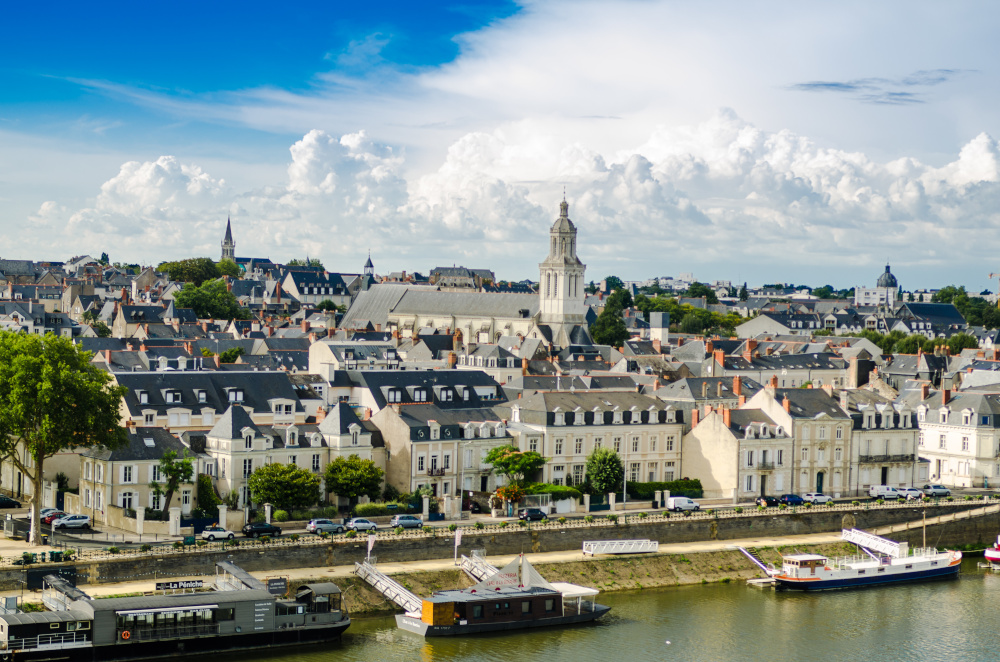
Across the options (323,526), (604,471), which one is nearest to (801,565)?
(604,471)

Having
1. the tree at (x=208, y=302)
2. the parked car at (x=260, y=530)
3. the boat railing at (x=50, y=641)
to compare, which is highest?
the tree at (x=208, y=302)

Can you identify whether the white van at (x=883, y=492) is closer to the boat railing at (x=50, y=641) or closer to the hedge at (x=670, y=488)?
the hedge at (x=670, y=488)

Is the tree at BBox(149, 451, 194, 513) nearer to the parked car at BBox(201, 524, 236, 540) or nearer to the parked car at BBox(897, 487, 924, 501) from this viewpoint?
the parked car at BBox(201, 524, 236, 540)

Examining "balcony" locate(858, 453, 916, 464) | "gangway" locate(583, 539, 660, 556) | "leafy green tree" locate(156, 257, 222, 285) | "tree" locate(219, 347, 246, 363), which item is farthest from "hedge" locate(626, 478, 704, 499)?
"leafy green tree" locate(156, 257, 222, 285)

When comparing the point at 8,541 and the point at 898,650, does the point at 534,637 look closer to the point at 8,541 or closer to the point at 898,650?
the point at 898,650

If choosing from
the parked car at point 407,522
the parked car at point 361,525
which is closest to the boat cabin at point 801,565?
the parked car at point 407,522

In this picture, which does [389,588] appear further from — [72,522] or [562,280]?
[562,280]
